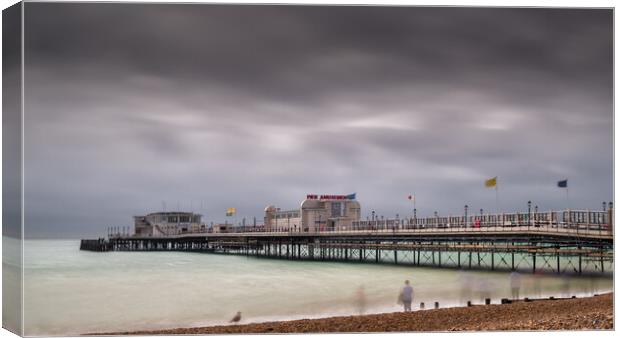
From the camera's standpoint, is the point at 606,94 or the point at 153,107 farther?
the point at 153,107

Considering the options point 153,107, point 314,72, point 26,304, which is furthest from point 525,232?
point 26,304

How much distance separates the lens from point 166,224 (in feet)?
186

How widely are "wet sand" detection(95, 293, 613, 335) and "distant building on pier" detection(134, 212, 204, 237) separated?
1777 inches

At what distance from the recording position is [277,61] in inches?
456

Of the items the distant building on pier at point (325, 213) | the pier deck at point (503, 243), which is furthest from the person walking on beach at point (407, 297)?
the distant building on pier at point (325, 213)

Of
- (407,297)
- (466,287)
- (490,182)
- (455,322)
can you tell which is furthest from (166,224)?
(455,322)

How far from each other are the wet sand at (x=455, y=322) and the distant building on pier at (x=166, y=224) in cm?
4512

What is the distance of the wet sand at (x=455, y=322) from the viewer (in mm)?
9953

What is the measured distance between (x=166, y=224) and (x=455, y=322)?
157ft

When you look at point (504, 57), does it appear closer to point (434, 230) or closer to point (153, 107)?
point (153, 107)

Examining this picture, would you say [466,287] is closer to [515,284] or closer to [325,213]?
[515,284]

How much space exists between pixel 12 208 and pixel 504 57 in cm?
698

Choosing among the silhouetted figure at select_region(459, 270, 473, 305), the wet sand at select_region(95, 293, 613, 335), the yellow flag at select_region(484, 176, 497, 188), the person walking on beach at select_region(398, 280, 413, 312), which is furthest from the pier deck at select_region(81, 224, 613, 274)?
the wet sand at select_region(95, 293, 613, 335)

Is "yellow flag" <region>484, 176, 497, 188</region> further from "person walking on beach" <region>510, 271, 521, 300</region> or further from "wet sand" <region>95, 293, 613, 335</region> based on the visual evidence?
"wet sand" <region>95, 293, 613, 335</region>
